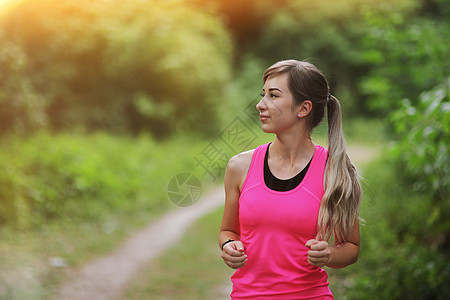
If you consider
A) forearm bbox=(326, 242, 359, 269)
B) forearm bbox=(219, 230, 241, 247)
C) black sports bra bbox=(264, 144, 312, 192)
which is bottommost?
forearm bbox=(326, 242, 359, 269)

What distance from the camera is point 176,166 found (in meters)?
14.8

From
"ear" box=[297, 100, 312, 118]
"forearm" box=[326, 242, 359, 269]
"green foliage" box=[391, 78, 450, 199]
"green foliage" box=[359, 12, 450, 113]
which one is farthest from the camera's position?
"green foliage" box=[359, 12, 450, 113]

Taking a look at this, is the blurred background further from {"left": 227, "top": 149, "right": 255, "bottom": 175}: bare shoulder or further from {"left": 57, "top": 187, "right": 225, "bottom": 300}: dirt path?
{"left": 227, "top": 149, "right": 255, "bottom": 175}: bare shoulder

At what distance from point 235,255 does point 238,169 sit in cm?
34

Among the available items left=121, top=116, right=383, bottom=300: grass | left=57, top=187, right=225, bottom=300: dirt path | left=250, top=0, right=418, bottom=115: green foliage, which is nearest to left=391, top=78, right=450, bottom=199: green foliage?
left=121, top=116, right=383, bottom=300: grass

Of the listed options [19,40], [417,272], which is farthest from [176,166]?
[417,272]

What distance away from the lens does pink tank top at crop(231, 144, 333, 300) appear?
1.94m

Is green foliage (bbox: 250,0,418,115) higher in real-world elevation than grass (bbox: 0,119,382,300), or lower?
higher

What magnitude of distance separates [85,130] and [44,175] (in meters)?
6.60

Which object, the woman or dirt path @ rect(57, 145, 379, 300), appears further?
dirt path @ rect(57, 145, 379, 300)

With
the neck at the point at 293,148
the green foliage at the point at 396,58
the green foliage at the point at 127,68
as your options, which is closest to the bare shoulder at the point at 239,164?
the neck at the point at 293,148

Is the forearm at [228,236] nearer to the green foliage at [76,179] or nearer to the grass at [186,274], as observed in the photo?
the grass at [186,274]

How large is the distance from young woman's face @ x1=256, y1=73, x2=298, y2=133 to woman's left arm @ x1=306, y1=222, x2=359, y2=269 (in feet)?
1.51

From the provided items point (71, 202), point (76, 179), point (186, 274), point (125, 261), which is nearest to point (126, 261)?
point (125, 261)
